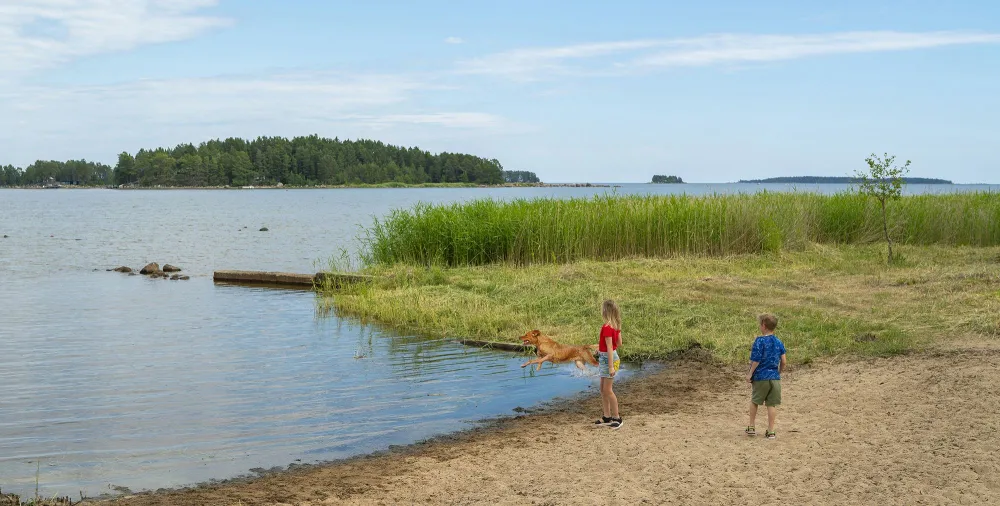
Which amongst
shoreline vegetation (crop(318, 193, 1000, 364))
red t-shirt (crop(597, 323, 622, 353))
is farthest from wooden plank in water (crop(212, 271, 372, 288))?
red t-shirt (crop(597, 323, 622, 353))

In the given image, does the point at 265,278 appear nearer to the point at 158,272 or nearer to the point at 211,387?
the point at 158,272

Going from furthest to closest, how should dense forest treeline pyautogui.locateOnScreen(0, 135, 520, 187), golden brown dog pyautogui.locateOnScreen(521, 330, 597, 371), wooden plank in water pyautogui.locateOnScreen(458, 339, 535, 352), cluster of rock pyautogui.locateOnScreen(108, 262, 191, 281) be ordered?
1. dense forest treeline pyautogui.locateOnScreen(0, 135, 520, 187)
2. cluster of rock pyautogui.locateOnScreen(108, 262, 191, 281)
3. wooden plank in water pyautogui.locateOnScreen(458, 339, 535, 352)
4. golden brown dog pyautogui.locateOnScreen(521, 330, 597, 371)

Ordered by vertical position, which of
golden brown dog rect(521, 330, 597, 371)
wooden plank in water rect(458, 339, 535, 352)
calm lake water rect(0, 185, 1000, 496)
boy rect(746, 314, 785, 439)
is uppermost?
boy rect(746, 314, 785, 439)

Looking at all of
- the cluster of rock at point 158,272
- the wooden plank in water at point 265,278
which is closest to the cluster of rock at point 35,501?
the wooden plank in water at point 265,278

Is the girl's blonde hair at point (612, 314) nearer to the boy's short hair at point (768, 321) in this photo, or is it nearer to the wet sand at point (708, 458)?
the wet sand at point (708, 458)

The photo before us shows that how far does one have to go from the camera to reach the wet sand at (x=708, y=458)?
6246 millimetres

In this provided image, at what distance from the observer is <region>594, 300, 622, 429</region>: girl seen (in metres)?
8.11

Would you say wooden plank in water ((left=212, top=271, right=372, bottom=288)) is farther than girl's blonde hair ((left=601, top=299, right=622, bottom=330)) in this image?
Yes

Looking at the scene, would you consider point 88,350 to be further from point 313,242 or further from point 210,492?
point 313,242

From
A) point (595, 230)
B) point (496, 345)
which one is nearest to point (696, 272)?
point (595, 230)

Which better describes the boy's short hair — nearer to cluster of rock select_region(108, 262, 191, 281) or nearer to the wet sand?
the wet sand

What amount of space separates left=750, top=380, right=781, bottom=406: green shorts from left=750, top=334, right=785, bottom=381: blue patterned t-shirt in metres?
0.05

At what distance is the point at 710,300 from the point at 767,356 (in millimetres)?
7906

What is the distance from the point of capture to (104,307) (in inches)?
762
